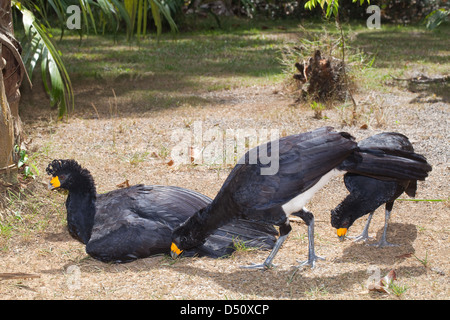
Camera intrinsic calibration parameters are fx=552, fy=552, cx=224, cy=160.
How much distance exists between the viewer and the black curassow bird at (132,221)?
3586mm

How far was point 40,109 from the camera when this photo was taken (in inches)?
295

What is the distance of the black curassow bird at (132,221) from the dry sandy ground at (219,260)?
0.11m

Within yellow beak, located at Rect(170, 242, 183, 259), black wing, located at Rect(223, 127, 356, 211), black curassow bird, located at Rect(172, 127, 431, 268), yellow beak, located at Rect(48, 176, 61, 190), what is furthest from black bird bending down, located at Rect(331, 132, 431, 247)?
yellow beak, located at Rect(48, 176, 61, 190)

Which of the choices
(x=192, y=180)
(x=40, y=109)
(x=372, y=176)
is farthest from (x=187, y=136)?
(x=372, y=176)

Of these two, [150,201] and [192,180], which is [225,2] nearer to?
[192,180]

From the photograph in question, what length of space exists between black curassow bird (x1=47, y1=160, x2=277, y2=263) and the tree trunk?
0.62 meters

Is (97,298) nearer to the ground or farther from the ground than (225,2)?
nearer to the ground

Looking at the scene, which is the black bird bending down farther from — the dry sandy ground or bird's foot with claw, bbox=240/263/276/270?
bird's foot with claw, bbox=240/263/276/270

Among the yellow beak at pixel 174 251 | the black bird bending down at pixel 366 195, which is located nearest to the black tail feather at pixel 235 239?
the yellow beak at pixel 174 251

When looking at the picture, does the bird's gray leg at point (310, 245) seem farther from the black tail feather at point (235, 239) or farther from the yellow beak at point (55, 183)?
the yellow beak at point (55, 183)

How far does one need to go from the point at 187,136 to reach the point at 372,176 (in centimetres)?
306

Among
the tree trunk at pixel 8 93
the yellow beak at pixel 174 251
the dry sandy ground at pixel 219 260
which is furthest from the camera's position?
the tree trunk at pixel 8 93

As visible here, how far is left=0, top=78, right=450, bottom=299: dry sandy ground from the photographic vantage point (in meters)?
3.24

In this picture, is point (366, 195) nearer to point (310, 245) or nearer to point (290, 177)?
point (310, 245)
